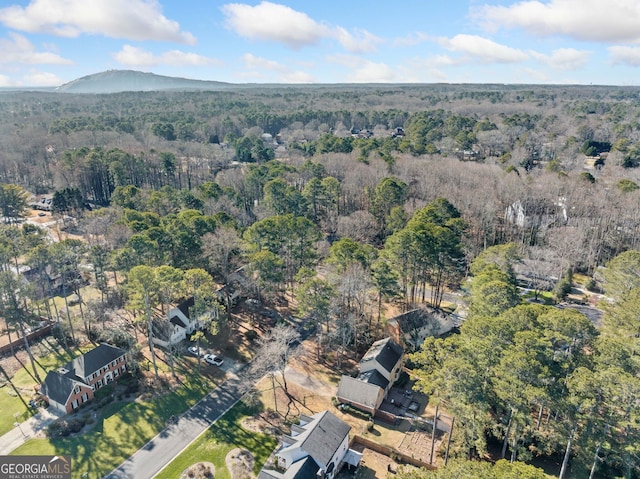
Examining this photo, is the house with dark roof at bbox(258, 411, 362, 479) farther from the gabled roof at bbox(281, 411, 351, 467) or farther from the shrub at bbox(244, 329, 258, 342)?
the shrub at bbox(244, 329, 258, 342)

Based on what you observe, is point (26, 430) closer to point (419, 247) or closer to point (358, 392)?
point (358, 392)

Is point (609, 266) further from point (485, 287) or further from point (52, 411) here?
point (52, 411)

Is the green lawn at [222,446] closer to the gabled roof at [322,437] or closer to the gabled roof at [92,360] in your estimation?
the gabled roof at [322,437]

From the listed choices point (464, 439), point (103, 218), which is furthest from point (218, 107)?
point (464, 439)

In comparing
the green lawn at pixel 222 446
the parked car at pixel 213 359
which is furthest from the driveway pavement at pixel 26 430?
the parked car at pixel 213 359

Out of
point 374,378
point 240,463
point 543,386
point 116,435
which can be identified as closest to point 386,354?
point 374,378

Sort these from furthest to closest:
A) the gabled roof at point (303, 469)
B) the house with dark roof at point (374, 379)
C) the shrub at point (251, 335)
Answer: the shrub at point (251, 335) < the house with dark roof at point (374, 379) < the gabled roof at point (303, 469)
